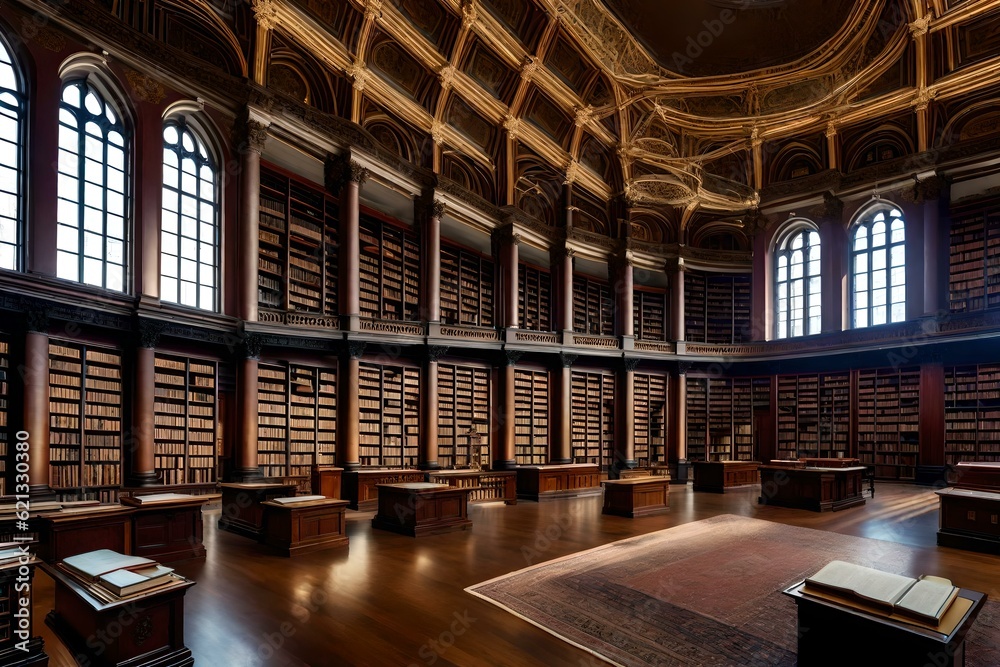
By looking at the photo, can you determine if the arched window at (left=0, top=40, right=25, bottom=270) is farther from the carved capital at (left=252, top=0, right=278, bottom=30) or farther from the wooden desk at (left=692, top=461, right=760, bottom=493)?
the wooden desk at (left=692, top=461, right=760, bottom=493)

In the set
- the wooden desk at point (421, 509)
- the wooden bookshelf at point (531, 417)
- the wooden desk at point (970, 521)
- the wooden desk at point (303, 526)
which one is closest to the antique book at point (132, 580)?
the wooden desk at point (303, 526)

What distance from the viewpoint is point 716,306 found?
1830cm

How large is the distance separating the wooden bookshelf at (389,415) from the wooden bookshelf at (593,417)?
16.5 feet

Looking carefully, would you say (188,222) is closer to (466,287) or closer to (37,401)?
(37,401)

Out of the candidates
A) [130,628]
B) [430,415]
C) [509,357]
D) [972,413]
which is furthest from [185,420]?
[972,413]

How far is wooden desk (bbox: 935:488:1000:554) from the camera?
662 centimetres

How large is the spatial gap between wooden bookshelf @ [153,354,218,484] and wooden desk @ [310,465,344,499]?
1.79 m

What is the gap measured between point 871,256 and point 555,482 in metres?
11.4

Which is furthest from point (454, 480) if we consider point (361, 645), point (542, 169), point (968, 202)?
point (968, 202)

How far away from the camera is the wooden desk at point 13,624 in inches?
109

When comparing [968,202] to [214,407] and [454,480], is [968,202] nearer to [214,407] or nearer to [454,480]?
[454,480]

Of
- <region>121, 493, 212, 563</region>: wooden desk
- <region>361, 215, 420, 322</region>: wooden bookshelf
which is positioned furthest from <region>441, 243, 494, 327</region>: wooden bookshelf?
<region>121, 493, 212, 563</region>: wooden desk

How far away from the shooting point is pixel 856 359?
14.9 meters

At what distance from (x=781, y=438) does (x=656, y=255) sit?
6.49 meters
